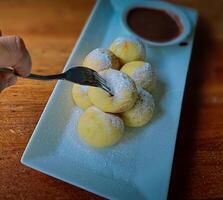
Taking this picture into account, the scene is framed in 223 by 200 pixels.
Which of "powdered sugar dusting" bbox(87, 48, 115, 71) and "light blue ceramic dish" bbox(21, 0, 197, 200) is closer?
"light blue ceramic dish" bbox(21, 0, 197, 200)

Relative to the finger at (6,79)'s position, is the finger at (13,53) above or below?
above

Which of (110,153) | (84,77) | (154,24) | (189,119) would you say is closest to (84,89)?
(84,77)

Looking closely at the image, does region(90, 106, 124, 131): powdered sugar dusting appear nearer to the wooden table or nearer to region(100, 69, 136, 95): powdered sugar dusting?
region(100, 69, 136, 95): powdered sugar dusting

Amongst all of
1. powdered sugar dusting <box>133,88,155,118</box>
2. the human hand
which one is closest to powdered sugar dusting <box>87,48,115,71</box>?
powdered sugar dusting <box>133,88,155,118</box>

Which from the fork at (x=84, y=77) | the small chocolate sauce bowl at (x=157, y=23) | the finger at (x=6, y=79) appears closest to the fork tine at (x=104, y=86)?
the fork at (x=84, y=77)

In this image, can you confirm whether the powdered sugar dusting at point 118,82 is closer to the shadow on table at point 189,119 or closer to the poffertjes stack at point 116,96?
the poffertjes stack at point 116,96
